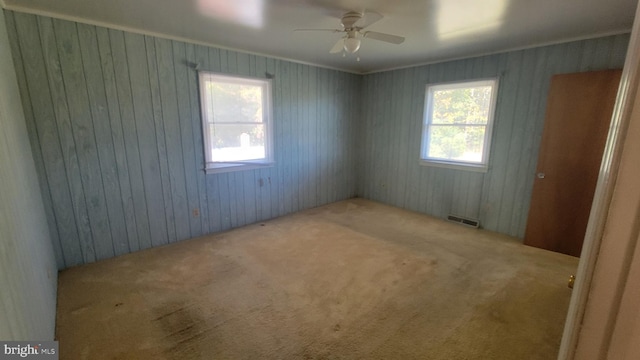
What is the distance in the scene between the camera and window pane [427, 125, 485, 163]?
3986mm

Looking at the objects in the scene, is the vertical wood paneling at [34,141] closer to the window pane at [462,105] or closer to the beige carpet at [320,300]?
the beige carpet at [320,300]

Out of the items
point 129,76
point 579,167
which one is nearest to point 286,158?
point 129,76

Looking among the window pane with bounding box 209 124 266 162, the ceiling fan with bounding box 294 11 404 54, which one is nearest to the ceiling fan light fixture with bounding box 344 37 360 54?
the ceiling fan with bounding box 294 11 404 54

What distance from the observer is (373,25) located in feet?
9.03

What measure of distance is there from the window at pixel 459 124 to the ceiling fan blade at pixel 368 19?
6.89ft

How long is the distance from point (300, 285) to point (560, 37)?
381 centimetres

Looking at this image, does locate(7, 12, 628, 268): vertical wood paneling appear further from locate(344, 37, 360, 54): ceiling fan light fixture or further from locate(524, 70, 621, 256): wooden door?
locate(344, 37, 360, 54): ceiling fan light fixture

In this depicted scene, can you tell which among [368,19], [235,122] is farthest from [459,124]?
[235,122]

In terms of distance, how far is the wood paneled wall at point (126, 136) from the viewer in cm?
257

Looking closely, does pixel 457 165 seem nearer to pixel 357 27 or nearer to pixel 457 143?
pixel 457 143

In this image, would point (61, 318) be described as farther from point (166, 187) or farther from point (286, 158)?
point (286, 158)

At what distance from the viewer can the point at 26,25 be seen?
2402mm

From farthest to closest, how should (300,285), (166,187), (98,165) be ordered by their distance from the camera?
(166,187)
(98,165)
(300,285)

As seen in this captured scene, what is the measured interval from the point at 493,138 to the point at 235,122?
3.51m
